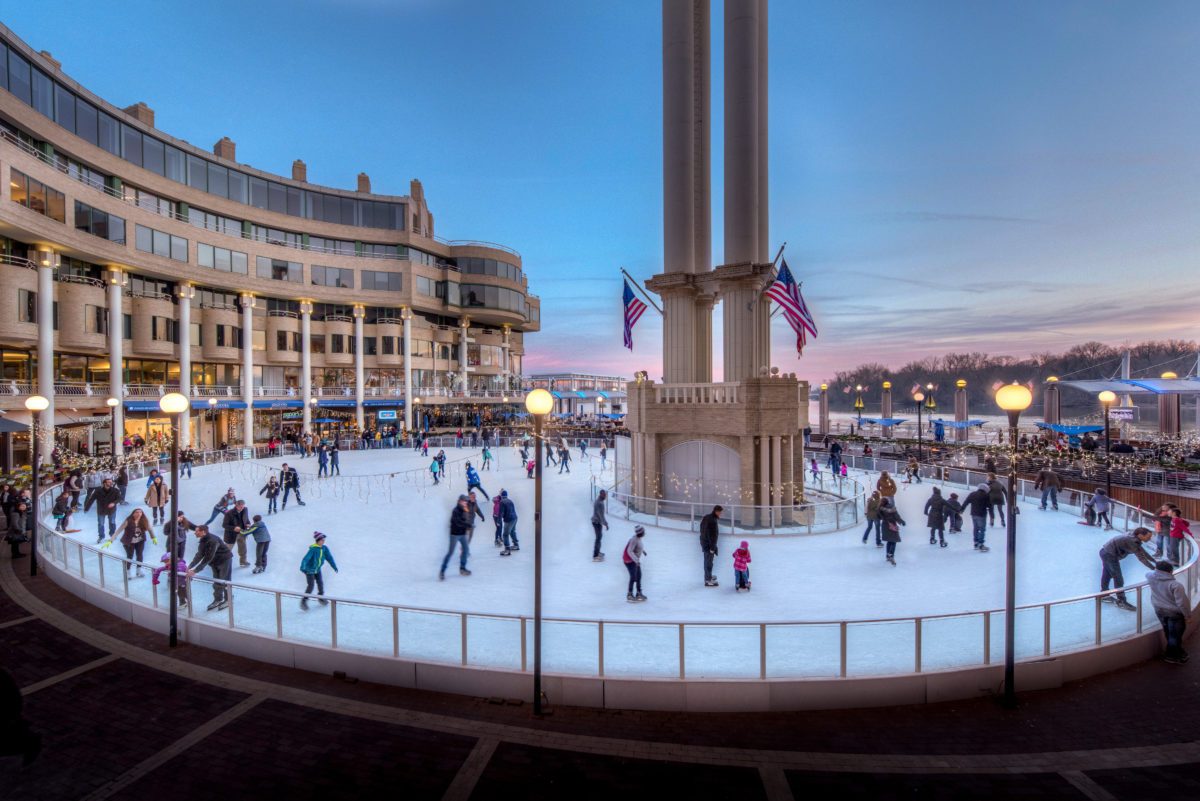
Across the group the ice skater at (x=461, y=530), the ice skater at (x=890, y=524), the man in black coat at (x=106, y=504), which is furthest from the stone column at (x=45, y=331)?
the ice skater at (x=890, y=524)

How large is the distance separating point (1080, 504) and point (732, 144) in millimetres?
15818

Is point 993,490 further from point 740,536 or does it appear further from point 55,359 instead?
point 55,359

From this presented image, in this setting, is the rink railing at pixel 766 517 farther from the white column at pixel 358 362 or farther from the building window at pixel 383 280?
the building window at pixel 383 280

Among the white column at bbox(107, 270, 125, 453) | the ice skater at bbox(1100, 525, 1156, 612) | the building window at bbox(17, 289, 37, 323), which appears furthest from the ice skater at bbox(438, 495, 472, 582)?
the white column at bbox(107, 270, 125, 453)

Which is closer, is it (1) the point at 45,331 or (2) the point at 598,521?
(2) the point at 598,521

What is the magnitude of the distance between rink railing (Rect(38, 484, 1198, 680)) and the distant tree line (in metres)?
77.6

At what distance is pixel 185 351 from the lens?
40.2m

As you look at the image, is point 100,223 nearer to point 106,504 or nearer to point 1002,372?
point 106,504

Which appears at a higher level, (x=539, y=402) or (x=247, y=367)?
(x=247, y=367)

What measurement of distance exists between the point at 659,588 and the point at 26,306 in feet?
115

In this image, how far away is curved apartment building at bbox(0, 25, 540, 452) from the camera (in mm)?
29719

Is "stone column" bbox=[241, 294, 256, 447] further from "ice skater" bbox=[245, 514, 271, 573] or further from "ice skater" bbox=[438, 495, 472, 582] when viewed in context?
"ice skater" bbox=[438, 495, 472, 582]

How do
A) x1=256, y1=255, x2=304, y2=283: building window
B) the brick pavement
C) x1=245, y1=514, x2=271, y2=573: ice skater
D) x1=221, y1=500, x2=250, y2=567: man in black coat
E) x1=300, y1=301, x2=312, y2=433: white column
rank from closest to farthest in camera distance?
the brick pavement → x1=245, y1=514, x2=271, y2=573: ice skater → x1=221, y1=500, x2=250, y2=567: man in black coat → x1=256, y1=255, x2=304, y2=283: building window → x1=300, y1=301, x2=312, y2=433: white column

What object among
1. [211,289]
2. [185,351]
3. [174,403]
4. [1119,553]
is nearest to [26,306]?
[185,351]
